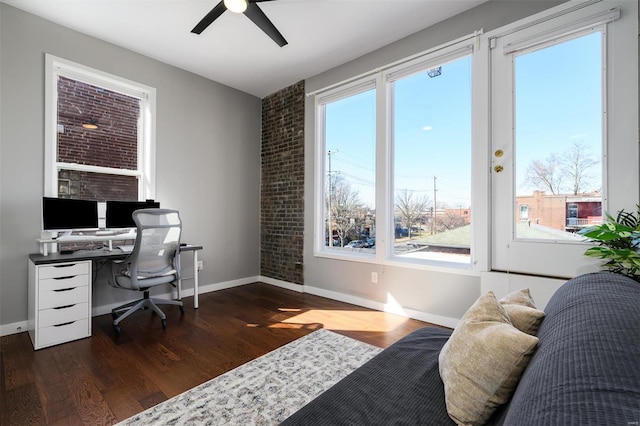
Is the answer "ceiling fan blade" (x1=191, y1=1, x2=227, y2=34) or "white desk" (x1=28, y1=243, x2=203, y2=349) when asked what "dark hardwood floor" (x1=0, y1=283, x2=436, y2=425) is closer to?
"white desk" (x1=28, y1=243, x2=203, y2=349)

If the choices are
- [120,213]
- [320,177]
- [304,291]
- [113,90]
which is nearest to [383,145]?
[320,177]

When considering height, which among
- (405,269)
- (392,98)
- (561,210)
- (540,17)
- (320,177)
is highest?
(540,17)

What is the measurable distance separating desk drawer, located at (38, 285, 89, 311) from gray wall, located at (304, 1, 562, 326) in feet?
8.14

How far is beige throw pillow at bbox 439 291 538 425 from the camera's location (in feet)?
2.79

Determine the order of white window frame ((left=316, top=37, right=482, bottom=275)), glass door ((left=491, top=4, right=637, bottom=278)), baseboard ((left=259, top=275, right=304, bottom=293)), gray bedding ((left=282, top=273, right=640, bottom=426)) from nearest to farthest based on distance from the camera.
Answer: gray bedding ((left=282, top=273, right=640, bottom=426)) → glass door ((left=491, top=4, right=637, bottom=278)) → white window frame ((left=316, top=37, right=482, bottom=275)) → baseboard ((left=259, top=275, right=304, bottom=293))

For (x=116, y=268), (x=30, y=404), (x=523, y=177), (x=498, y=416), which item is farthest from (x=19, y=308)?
(x=523, y=177)

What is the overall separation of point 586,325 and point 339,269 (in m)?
3.08

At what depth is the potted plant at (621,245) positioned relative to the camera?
168cm

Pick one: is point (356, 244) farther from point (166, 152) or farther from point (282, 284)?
point (166, 152)

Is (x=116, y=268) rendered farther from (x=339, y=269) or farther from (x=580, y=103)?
(x=580, y=103)

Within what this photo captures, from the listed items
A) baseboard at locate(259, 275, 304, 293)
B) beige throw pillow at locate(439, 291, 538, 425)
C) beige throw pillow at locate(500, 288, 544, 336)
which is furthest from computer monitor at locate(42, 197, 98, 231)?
beige throw pillow at locate(500, 288, 544, 336)

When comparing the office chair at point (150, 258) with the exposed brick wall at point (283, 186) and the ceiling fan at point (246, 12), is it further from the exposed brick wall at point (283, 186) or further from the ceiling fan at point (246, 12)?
the ceiling fan at point (246, 12)

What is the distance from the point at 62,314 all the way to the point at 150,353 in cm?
91

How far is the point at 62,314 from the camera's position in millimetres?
2445
